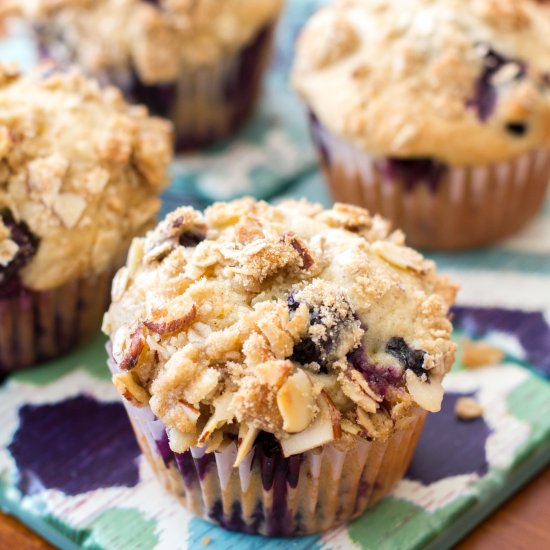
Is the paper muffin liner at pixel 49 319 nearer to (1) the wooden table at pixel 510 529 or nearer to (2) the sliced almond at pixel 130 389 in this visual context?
(1) the wooden table at pixel 510 529

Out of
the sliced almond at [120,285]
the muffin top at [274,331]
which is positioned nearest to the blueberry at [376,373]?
the muffin top at [274,331]

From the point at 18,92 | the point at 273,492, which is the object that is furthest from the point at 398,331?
the point at 18,92

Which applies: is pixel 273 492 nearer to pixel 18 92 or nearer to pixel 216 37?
pixel 18 92

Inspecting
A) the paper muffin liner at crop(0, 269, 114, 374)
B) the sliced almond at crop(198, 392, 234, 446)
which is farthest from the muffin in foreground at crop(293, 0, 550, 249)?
the sliced almond at crop(198, 392, 234, 446)

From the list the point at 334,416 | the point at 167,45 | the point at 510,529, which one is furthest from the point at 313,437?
the point at 167,45

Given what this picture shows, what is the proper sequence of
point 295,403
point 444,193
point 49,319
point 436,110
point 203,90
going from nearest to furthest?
point 295,403 < point 49,319 < point 436,110 < point 444,193 < point 203,90

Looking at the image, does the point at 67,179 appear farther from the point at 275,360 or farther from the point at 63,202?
the point at 275,360

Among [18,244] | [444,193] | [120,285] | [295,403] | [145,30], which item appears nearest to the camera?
[295,403]
